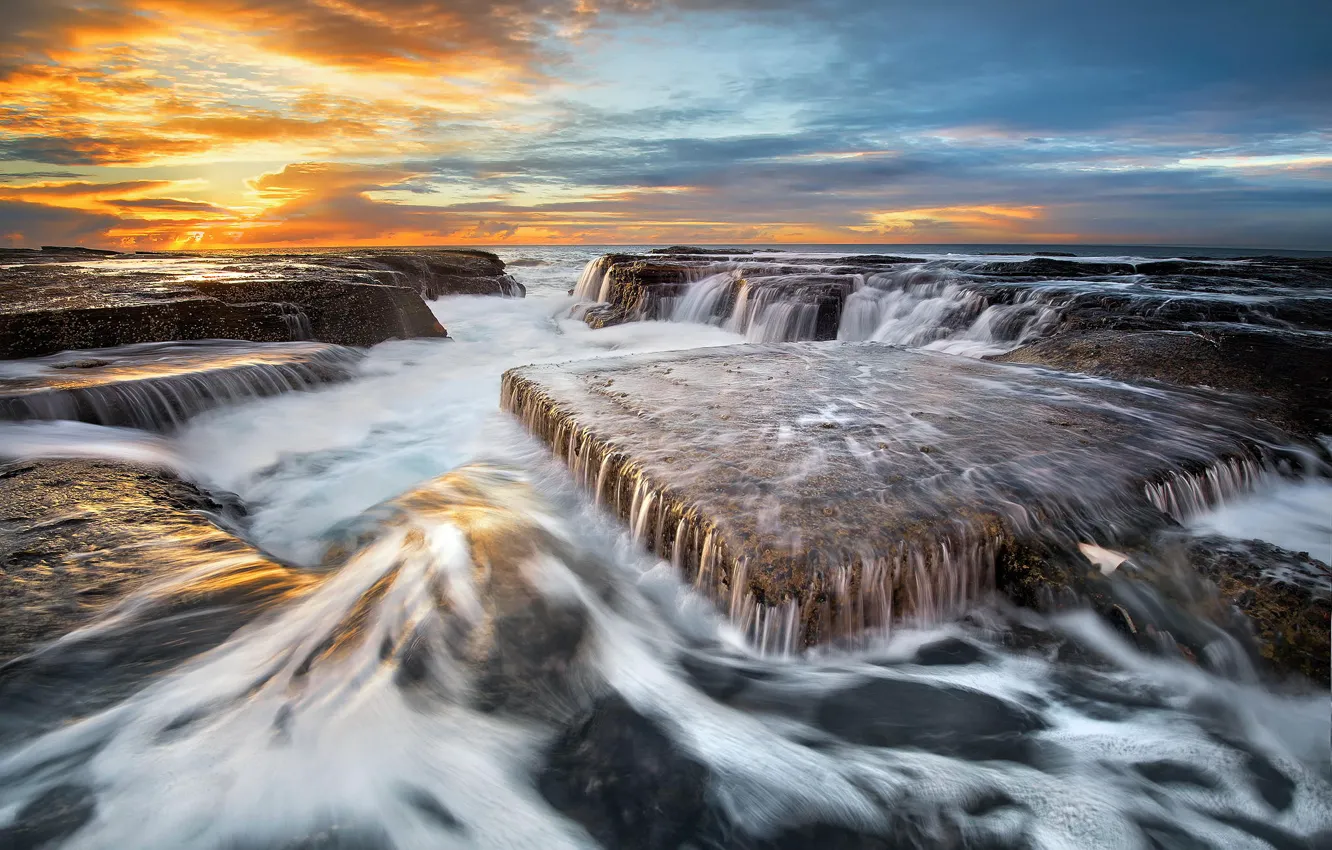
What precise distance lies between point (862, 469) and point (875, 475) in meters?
0.09

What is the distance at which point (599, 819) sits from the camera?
6.72 ft

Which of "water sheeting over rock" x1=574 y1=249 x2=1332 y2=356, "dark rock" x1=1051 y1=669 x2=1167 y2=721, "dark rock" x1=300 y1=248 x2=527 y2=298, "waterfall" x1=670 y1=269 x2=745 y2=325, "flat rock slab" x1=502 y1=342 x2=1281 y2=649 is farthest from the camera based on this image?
"dark rock" x1=300 y1=248 x2=527 y2=298

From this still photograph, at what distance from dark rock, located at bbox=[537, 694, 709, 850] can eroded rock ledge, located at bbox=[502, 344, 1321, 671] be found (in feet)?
2.07

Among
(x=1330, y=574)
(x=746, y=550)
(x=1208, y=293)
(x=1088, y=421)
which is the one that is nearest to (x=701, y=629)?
(x=746, y=550)

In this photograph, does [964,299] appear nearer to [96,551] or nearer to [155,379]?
[155,379]

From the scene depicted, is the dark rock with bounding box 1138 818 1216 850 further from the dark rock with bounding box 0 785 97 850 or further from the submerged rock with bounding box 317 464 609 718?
the dark rock with bounding box 0 785 97 850

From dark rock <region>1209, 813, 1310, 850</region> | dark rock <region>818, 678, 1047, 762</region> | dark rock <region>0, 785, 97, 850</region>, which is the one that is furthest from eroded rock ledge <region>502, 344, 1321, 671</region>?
dark rock <region>0, 785, 97, 850</region>

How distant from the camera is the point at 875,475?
10.5 ft

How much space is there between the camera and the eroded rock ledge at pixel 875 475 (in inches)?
103

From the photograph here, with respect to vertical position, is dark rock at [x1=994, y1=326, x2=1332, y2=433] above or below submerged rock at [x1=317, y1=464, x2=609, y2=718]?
above

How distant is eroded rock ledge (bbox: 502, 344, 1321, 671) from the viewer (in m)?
2.62

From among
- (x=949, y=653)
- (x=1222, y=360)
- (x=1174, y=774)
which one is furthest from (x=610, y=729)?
(x=1222, y=360)

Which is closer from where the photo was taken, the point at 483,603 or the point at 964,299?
the point at 483,603

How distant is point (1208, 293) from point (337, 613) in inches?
482
